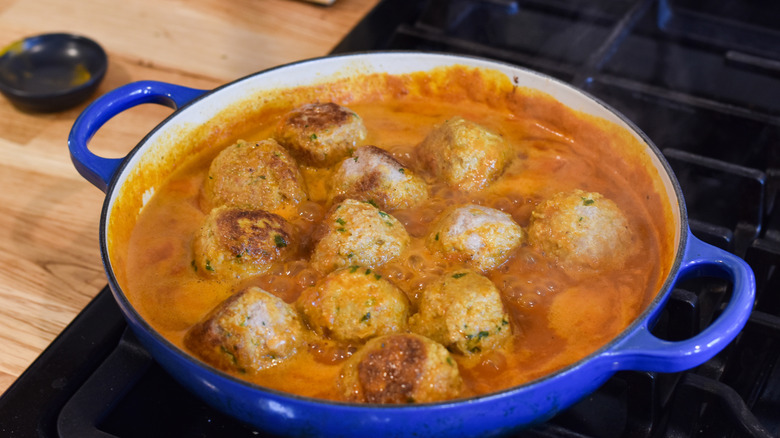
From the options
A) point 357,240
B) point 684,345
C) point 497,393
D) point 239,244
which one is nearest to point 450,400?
point 497,393

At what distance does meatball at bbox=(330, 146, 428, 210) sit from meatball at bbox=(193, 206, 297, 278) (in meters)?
0.19

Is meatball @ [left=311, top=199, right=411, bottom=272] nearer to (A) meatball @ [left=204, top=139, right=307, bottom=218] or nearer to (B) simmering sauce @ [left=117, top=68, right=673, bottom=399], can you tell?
(B) simmering sauce @ [left=117, top=68, right=673, bottom=399]

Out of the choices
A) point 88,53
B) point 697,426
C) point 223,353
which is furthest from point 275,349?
point 88,53

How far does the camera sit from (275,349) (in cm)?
121

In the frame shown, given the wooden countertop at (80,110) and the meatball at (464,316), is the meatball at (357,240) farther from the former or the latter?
the wooden countertop at (80,110)

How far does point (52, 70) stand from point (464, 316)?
1.60 m

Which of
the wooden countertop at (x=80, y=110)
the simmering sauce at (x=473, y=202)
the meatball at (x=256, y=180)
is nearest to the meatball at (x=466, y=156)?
the simmering sauce at (x=473, y=202)

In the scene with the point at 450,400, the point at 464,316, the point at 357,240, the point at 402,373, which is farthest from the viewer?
the point at 357,240

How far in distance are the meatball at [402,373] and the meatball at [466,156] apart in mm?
535

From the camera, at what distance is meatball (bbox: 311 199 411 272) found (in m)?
1.36

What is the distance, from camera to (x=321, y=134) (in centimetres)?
164

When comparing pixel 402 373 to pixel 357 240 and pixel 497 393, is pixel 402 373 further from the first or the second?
pixel 357 240

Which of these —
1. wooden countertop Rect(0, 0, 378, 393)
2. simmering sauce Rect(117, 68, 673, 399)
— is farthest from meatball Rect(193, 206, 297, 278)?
wooden countertop Rect(0, 0, 378, 393)

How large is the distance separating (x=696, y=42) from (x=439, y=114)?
920mm
